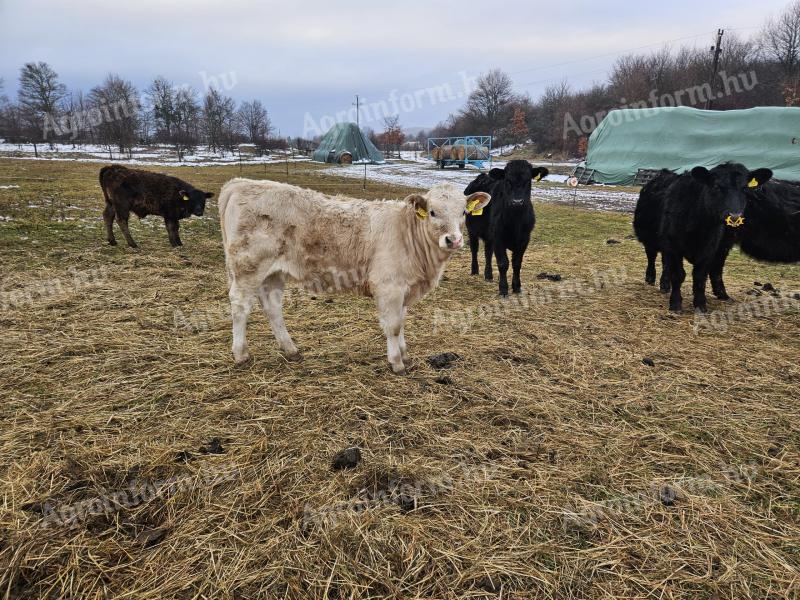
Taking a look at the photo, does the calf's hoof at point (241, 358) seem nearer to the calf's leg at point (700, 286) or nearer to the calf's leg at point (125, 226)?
the calf's leg at point (700, 286)

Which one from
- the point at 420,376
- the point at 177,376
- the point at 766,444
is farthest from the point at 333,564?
the point at 766,444

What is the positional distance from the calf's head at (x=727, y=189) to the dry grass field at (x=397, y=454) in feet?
5.08

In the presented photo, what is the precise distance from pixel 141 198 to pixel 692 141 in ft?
95.7

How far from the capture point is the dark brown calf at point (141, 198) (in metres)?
9.70

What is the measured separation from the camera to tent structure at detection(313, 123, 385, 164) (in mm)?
50269

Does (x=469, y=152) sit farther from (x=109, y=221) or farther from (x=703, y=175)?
(x=703, y=175)

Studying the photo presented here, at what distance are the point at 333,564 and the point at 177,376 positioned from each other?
283 centimetres

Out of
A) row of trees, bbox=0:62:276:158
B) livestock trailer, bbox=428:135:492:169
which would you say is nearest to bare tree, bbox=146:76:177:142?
row of trees, bbox=0:62:276:158

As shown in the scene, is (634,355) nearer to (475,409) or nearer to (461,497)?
(475,409)

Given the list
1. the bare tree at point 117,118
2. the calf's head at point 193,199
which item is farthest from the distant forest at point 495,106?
the calf's head at point 193,199

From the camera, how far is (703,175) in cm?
609

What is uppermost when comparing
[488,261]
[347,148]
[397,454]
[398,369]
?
[347,148]

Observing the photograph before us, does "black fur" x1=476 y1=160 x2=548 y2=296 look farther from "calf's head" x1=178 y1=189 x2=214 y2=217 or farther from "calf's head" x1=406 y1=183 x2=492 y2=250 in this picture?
"calf's head" x1=178 y1=189 x2=214 y2=217

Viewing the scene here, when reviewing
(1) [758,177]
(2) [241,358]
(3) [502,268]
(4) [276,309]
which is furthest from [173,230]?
(1) [758,177]
